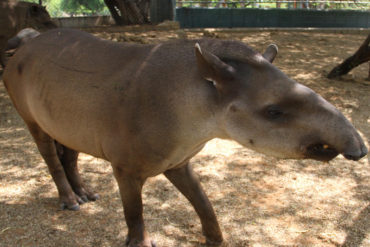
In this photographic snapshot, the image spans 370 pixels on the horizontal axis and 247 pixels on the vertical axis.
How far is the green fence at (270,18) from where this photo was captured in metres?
15.9

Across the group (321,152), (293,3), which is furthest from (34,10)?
(293,3)

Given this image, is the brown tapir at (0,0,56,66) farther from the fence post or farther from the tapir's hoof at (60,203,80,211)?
the tapir's hoof at (60,203,80,211)

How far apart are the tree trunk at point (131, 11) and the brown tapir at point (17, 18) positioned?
404 cm

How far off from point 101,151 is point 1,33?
7501mm

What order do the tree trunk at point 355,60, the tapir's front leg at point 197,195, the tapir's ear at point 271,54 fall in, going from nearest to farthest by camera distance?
the tapir's ear at point 271,54 < the tapir's front leg at point 197,195 < the tree trunk at point 355,60

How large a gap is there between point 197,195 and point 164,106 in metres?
0.98

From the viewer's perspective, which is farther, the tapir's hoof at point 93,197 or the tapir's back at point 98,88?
the tapir's hoof at point 93,197

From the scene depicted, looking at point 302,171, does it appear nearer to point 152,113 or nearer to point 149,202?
point 149,202

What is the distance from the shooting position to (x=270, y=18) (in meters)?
16.2

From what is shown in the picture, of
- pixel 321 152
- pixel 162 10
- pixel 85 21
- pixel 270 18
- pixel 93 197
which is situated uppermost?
pixel 162 10

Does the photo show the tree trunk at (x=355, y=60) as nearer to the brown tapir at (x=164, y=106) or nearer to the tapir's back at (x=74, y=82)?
the brown tapir at (x=164, y=106)

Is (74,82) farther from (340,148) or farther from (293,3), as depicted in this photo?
(293,3)

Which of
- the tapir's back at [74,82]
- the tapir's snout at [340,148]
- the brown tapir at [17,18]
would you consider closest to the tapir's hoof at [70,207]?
the tapir's back at [74,82]

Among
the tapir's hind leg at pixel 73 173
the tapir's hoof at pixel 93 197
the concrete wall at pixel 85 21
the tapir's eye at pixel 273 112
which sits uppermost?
the tapir's eye at pixel 273 112
